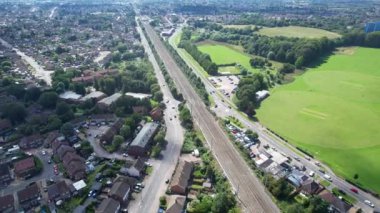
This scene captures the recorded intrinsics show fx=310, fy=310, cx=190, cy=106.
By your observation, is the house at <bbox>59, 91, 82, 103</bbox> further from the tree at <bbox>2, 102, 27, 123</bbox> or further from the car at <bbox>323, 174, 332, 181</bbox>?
the car at <bbox>323, 174, 332, 181</bbox>

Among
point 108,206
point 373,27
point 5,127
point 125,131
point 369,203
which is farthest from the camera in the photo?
point 373,27

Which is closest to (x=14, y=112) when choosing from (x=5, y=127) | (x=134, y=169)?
(x=5, y=127)

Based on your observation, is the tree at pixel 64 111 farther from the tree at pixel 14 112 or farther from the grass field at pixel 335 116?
the grass field at pixel 335 116

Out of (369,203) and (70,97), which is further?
(70,97)

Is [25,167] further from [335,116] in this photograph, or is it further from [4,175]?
[335,116]

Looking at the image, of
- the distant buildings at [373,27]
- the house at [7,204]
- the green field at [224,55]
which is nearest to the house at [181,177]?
the house at [7,204]

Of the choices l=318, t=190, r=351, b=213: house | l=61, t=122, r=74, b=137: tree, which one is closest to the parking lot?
l=61, t=122, r=74, b=137: tree
